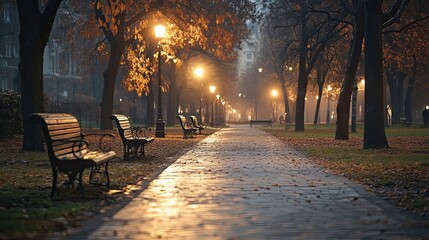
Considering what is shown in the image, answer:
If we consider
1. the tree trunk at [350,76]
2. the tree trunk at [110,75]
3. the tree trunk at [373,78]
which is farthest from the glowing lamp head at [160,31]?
the tree trunk at [373,78]

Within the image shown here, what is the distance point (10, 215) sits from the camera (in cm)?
796

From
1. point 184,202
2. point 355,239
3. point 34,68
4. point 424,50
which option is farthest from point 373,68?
point 424,50

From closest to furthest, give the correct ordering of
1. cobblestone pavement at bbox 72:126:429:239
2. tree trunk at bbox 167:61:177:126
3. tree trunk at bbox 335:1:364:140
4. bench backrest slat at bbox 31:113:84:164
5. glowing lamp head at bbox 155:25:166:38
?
cobblestone pavement at bbox 72:126:429:239 < bench backrest slat at bbox 31:113:84:164 < tree trunk at bbox 335:1:364:140 < glowing lamp head at bbox 155:25:166:38 < tree trunk at bbox 167:61:177:126

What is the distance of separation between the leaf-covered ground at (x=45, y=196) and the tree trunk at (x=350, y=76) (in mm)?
12356

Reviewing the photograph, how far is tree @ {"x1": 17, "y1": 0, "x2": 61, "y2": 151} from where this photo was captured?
18578mm

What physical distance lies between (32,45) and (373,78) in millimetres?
10403

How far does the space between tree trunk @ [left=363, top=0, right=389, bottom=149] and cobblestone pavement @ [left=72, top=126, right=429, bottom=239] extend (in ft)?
28.9

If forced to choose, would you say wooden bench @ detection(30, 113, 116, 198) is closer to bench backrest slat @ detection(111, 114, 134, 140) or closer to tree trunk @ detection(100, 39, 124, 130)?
bench backrest slat @ detection(111, 114, 134, 140)

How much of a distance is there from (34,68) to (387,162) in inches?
383

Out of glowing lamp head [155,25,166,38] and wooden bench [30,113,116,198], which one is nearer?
wooden bench [30,113,116,198]

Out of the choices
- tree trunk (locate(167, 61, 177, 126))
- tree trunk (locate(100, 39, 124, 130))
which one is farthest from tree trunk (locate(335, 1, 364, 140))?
tree trunk (locate(167, 61, 177, 126))

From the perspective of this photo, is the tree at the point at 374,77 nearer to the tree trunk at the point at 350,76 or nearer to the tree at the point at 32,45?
the tree trunk at the point at 350,76

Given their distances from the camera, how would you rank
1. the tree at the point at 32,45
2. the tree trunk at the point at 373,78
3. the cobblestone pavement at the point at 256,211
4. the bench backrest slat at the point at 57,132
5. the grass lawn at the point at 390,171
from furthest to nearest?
the tree trunk at the point at 373,78 < the tree at the point at 32,45 < the grass lawn at the point at 390,171 < the bench backrest slat at the point at 57,132 < the cobblestone pavement at the point at 256,211

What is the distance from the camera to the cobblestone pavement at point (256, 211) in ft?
22.9
